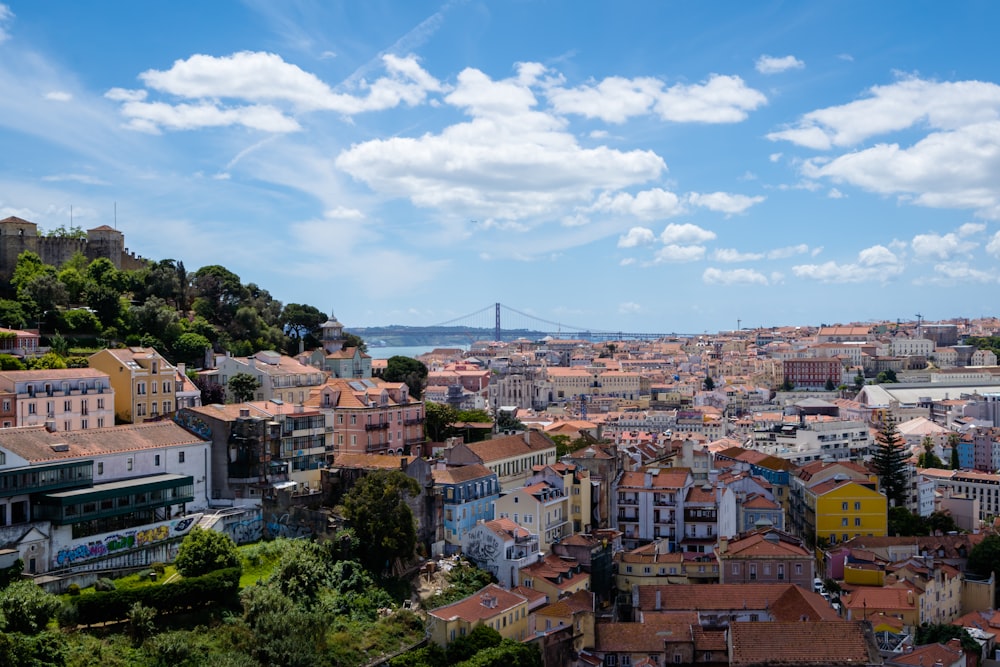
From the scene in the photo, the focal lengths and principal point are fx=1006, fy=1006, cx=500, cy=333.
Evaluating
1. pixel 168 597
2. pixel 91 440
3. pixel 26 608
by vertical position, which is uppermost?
pixel 91 440

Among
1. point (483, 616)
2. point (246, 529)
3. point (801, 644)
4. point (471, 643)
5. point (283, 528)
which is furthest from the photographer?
point (283, 528)

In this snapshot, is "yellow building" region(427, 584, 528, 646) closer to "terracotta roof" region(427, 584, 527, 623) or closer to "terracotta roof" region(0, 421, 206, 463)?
"terracotta roof" region(427, 584, 527, 623)

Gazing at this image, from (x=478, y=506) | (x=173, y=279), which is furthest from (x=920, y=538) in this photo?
(x=173, y=279)

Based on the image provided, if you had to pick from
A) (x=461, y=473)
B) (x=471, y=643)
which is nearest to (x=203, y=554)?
(x=471, y=643)

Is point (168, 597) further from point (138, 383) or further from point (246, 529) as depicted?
point (138, 383)

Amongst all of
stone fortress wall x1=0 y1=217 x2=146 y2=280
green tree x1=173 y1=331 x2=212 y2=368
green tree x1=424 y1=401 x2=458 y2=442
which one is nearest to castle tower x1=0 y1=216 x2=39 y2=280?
stone fortress wall x1=0 y1=217 x2=146 y2=280

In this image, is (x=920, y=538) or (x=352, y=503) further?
(x=920, y=538)

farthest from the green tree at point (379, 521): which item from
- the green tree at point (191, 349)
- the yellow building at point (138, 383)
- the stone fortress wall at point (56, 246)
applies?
the stone fortress wall at point (56, 246)

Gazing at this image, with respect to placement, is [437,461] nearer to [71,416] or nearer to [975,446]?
[71,416]
